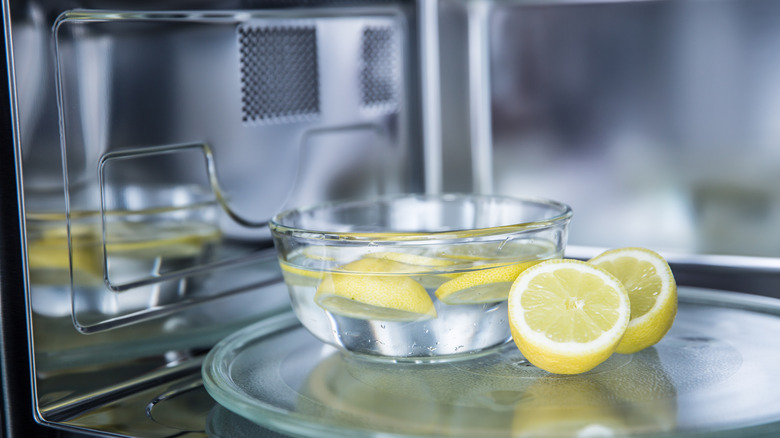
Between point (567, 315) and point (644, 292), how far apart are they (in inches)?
4.0

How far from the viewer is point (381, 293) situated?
67 cm

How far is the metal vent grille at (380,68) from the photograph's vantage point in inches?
37.5

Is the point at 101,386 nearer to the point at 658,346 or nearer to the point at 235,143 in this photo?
the point at 235,143

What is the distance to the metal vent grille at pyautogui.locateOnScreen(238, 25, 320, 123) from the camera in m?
0.82

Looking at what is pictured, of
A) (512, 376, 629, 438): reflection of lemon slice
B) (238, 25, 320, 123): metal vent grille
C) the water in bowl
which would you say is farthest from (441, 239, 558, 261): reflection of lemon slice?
(238, 25, 320, 123): metal vent grille

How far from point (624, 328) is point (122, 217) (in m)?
0.41

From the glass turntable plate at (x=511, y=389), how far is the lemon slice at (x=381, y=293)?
0.04 m

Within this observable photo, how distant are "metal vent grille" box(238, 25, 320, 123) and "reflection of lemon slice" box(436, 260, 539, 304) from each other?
277 millimetres

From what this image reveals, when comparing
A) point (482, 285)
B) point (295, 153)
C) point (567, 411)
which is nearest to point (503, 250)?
point (482, 285)

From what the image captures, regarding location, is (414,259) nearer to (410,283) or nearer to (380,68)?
(410,283)

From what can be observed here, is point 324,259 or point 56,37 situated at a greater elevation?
point 56,37

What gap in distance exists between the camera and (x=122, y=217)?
2.29ft

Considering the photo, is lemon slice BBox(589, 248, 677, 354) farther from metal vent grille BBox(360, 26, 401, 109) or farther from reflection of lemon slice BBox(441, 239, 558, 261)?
metal vent grille BBox(360, 26, 401, 109)

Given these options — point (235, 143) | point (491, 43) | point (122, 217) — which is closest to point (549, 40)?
point (491, 43)
